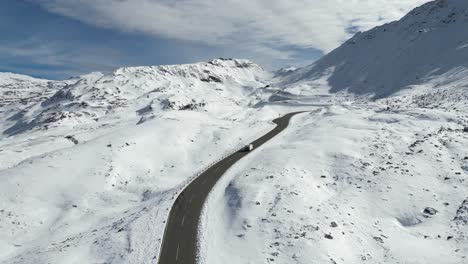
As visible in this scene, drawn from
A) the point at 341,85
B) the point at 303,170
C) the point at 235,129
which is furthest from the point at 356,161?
the point at 341,85

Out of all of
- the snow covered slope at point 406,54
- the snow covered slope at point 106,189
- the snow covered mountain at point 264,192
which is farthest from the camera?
the snow covered slope at point 406,54

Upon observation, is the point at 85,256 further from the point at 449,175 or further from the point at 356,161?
the point at 449,175

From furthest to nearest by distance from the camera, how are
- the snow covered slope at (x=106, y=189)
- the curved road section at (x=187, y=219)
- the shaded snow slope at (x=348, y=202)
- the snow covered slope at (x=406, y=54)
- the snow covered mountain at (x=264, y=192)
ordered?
the snow covered slope at (x=406, y=54) → the snow covered slope at (x=106, y=189) → the snow covered mountain at (x=264, y=192) → the curved road section at (x=187, y=219) → the shaded snow slope at (x=348, y=202)

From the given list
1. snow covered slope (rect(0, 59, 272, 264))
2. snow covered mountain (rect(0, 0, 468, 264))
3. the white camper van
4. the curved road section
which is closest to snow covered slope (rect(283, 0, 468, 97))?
snow covered mountain (rect(0, 0, 468, 264))

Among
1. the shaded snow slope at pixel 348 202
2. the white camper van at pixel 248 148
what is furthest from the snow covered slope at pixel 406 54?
the white camper van at pixel 248 148

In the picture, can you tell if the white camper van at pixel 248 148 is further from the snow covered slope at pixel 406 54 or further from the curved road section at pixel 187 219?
the snow covered slope at pixel 406 54

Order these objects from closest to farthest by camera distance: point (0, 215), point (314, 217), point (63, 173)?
point (314, 217) → point (0, 215) → point (63, 173)
